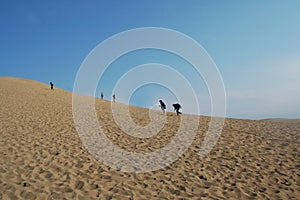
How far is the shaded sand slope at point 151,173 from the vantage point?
25.8 feet

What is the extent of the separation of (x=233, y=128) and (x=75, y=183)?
1218 cm

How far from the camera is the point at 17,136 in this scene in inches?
548

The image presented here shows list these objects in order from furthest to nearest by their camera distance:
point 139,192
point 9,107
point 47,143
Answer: point 9,107 → point 47,143 → point 139,192

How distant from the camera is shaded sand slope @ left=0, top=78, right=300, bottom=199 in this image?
25.8 ft

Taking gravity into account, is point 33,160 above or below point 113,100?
below

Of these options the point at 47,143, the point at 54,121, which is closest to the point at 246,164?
the point at 47,143

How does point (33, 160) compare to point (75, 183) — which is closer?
point (75, 183)

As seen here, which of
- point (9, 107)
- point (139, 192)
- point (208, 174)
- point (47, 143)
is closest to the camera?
point (139, 192)

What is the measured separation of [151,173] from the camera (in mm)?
9594

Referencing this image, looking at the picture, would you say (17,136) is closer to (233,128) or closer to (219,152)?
(219,152)

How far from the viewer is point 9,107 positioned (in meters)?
23.7

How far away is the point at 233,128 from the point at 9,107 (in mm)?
19402

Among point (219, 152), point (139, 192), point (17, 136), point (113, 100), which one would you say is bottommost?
point (139, 192)

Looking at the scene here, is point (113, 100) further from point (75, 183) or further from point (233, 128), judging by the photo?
point (75, 183)
